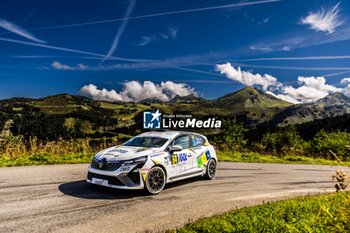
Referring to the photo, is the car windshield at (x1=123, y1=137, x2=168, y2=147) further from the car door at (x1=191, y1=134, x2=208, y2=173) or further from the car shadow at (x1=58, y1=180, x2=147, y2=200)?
the car shadow at (x1=58, y1=180, x2=147, y2=200)

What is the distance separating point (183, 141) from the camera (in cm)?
1098

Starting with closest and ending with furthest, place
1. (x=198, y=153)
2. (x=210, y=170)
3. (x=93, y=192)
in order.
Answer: (x=93, y=192)
(x=198, y=153)
(x=210, y=170)

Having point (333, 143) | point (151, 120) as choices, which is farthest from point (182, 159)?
point (333, 143)

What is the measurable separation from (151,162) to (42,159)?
25.9 feet

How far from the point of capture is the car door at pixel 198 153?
11152 millimetres

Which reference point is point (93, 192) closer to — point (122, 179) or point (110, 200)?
point (110, 200)

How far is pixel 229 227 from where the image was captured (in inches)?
243

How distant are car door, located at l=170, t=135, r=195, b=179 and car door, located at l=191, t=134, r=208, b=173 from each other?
0.66 ft

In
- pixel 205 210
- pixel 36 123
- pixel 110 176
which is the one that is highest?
pixel 36 123

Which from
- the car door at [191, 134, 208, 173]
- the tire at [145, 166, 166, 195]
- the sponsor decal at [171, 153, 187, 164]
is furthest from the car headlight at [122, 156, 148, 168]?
the car door at [191, 134, 208, 173]

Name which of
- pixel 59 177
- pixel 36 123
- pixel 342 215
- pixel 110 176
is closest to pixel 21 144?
pixel 59 177

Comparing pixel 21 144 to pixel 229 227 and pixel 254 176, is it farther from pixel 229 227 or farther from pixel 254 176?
pixel 229 227

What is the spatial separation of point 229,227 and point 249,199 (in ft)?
10.5

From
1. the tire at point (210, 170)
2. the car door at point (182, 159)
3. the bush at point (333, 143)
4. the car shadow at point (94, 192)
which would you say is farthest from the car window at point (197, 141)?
the bush at point (333, 143)
